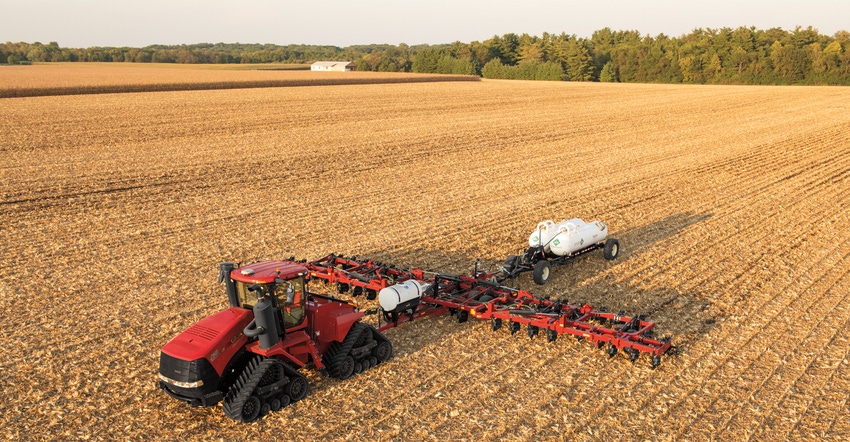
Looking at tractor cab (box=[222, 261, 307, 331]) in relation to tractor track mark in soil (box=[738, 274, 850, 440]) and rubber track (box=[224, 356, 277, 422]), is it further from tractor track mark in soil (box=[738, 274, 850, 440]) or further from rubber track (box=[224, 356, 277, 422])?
tractor track mark in soil (box=[738, 274, 850, 440])

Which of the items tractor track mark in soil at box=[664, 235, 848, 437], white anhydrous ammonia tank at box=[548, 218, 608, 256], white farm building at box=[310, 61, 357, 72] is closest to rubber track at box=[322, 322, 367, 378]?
tractor track mark in soil at box=[664, 235, 848, 437]

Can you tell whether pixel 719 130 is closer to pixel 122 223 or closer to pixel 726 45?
pixel 122 223

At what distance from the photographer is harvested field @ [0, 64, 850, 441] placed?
9719 mm

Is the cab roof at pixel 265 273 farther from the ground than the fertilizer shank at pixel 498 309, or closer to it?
farther from the ground

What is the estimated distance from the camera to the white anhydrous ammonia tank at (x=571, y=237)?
1545 centimetres

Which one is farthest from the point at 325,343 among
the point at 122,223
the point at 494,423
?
the point at 122,223

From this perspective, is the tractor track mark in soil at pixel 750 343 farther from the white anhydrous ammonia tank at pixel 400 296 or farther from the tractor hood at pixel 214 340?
the tractor hood at pixel 214 340

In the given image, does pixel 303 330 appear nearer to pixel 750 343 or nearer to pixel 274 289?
pixel 274 289

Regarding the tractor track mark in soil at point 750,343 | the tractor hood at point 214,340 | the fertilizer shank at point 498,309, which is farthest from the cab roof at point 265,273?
the tractor track mark in soil at point 750,343

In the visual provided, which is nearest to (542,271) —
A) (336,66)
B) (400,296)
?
(400,296)

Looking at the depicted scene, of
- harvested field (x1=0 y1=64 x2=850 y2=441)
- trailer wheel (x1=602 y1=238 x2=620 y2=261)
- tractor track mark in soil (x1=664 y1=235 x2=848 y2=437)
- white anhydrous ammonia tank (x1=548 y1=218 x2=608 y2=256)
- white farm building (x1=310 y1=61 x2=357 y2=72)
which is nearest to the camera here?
harvested field (x1=0 y1=64 x2=850 y2=441)

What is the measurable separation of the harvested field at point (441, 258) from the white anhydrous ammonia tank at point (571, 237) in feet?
2.15

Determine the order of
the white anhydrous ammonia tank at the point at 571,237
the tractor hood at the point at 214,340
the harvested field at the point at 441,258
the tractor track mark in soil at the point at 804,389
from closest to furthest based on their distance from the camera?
the tractor hood at the point at 214,340 → the tractor track mark in soil at the point at 804,389 → the harvested field at the point at 441,258 → the white anhydrous ammonia tank at the point at 571,237

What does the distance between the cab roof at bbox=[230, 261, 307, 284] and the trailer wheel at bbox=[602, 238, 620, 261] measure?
8467 millimetres
